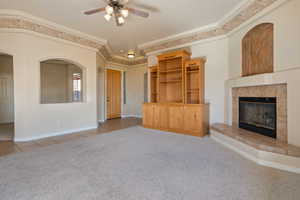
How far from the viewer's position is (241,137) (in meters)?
2.88

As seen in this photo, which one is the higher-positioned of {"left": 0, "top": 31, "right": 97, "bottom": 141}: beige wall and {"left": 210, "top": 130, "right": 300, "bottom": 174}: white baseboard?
{"left": 0, "top": 31, "right": 97, "bottom": 141}: beige wall

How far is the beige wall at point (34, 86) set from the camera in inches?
141

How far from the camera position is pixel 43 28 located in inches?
148

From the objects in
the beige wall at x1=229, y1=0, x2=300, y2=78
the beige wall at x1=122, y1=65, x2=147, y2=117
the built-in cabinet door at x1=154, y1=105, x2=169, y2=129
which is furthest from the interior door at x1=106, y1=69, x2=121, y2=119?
the beige wall at x1=229, y1=0, x2=300, y2=78

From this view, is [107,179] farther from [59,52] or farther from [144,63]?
[144,63]

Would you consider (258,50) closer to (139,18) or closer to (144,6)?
(144,6)

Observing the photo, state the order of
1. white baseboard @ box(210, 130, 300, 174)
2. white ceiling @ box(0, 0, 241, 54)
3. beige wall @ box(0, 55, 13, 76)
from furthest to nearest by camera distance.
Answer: beige wall @ box(0, 55, 13, 76) < white ceiling @ box(0, 0, 241, 54) < white baseboard @ box(210, 130, 300, 174)

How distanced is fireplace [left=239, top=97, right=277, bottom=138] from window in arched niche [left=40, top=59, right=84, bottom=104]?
6476mm

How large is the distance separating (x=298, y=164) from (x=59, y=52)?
569cm

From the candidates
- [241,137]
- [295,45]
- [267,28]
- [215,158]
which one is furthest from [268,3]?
[215,158]

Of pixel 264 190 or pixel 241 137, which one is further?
pixel 241 137

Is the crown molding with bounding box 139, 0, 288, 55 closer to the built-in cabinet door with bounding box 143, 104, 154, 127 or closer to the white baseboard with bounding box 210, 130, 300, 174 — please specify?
the built-in cabinet door with bounding box 143, 104, 154, 127

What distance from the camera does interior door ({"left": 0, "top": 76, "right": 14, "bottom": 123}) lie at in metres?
6.12

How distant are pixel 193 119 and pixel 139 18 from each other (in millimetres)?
2966
